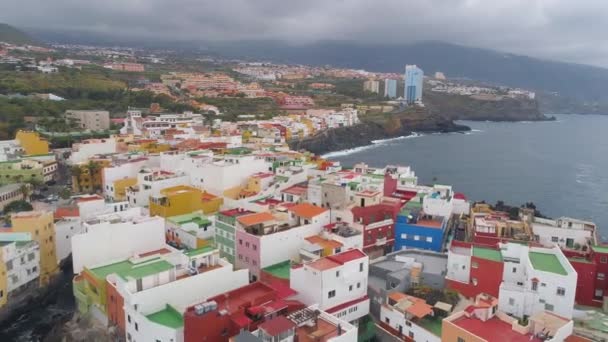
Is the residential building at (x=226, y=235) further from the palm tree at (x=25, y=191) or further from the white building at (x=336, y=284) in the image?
the palm tree at (x=25, y=191)

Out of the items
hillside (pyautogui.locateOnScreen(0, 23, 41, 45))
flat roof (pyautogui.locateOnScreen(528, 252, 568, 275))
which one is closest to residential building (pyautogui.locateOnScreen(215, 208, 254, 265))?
flat roof (pyautogui.locateOnScreen(528, 252, 568, 275))

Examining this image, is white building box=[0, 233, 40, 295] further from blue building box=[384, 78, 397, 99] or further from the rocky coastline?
blue building box=[384, 78, 397, 99]

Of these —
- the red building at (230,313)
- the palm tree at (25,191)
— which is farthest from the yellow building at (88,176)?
the red building at (230,313)

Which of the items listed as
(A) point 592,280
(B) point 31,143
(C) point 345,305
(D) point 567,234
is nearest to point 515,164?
(D) point 567,234

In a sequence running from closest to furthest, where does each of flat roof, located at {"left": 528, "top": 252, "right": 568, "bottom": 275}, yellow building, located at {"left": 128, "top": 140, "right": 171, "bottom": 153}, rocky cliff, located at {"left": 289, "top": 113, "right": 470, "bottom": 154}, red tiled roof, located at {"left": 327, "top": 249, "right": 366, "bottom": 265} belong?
flat roof, located at {"left": 528, "top": 252, "right": 568, "bottom": 275} < red tiled roof, located at {"left": 327, "top": 249, "right": 366, "bottom": 265} < yellow building, located at {"left": 128, "top": 140, "right": 171, "bottom": 153} < rocky cliff, located at {"left": 289, "top": 113, "right": 470, "bottom": 154}

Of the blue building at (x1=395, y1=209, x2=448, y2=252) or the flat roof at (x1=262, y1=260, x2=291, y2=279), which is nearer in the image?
the flat roof at (x1=262, y1=260, x2=291, y2=279)

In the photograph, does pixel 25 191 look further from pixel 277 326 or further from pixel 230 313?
pixel 277 326

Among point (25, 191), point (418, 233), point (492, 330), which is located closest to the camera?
point (492, 330)
